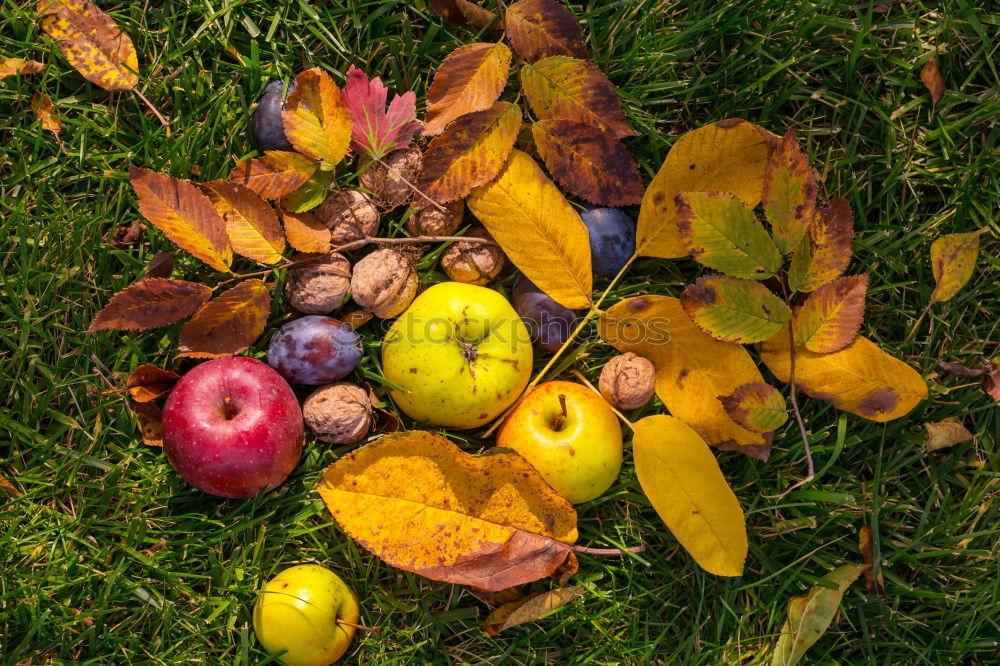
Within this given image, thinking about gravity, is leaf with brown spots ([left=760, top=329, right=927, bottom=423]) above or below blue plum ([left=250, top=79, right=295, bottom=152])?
below

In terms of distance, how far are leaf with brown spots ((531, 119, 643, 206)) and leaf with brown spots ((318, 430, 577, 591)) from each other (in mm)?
777

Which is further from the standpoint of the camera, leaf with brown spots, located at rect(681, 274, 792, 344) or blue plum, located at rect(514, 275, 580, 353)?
blue plum, located at rect(514, 275, 580, 353)

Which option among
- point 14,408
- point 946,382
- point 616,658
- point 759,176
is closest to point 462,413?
point 616,658

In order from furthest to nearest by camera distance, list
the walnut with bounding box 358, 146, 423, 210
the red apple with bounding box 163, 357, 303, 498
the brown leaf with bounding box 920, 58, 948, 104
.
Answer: the brown leaf with bounding box 920, 58, 948, 104 < the walnut with bounding box 358, 146, 423, 210 < the red apple with bounding box 163, 357, 303, 498

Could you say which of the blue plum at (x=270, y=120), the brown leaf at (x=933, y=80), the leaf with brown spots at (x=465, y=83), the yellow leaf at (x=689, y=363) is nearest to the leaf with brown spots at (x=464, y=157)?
the leaf with brown spots at (x=465, y=83)

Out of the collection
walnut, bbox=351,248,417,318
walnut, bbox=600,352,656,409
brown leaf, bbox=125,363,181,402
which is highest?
walnut, bbox=351,248,417,318

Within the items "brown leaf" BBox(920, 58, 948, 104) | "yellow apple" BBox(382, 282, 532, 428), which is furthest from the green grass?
"yellow apple" BBox(382, 282, 532, 428)

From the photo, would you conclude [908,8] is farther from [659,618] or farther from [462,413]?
[659,618]

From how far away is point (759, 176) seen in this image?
2303 mm

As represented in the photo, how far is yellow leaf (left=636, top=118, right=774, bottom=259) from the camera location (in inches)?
89.4

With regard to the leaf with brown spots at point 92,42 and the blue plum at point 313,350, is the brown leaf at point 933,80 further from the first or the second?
the leaf with brown spots at point 92,42

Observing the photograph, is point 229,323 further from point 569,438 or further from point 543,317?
point 569,438

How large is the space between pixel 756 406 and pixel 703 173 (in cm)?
65

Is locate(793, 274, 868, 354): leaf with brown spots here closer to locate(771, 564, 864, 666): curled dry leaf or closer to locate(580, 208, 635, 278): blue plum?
locate(580, 208, 635, 278): blue plum
